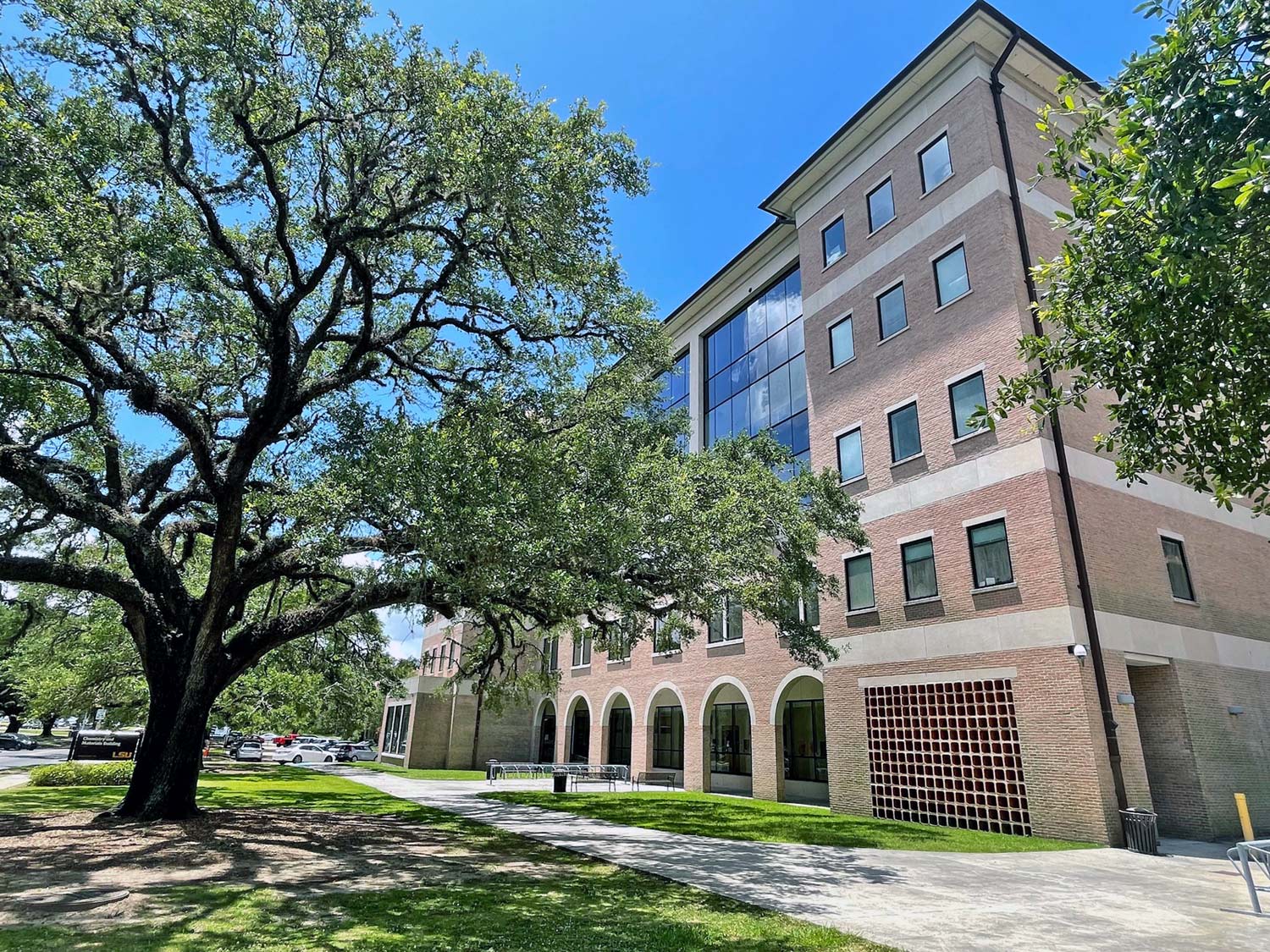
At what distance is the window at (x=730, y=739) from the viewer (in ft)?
89.1

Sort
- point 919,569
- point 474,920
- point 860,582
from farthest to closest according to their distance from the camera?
point 860,582
point 919,569
point 474,920

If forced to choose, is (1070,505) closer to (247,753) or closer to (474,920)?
(474,920)

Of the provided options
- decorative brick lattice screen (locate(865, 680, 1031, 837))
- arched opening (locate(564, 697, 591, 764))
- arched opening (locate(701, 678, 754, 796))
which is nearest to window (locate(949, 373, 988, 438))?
decorative brick lattice screen (locate(865, 680, 1031, 837))

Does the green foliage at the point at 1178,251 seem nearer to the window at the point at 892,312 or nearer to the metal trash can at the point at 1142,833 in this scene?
the metal trash can at the point at 1142,833

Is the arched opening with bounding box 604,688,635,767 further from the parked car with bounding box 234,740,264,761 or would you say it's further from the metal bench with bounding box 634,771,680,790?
the parked car with bounding box 234,740,264,761

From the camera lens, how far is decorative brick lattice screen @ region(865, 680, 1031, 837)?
50.5ft

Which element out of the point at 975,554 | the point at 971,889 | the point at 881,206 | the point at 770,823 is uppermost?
the point at 881,206

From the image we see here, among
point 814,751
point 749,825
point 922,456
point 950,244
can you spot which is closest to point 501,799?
point 749,825

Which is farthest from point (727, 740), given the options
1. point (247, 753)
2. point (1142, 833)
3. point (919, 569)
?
point (247, 753)

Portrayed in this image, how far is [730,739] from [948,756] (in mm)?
12439

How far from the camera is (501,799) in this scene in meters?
21.5

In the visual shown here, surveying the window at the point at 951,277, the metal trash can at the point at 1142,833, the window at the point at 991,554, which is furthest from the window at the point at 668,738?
the window at the point at 951,277

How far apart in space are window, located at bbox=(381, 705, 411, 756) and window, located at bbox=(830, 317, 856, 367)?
3368cm

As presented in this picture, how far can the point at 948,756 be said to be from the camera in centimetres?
1656
